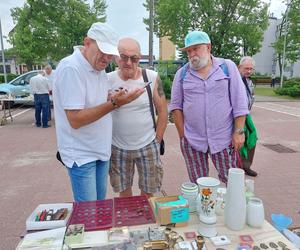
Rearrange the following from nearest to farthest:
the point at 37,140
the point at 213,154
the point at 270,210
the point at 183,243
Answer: the point at 183,243, the point at 213,154, the point at 270,210, the point at 37,140

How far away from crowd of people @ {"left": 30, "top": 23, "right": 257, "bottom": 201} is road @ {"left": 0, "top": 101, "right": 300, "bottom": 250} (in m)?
1.30

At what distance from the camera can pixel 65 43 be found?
56.0ft

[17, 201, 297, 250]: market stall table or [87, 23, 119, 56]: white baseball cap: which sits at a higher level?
[87, 23, 119, 56]: white baseball cap

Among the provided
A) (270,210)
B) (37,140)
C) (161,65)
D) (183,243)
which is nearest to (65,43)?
(161,65)

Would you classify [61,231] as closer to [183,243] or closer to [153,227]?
[153,227]

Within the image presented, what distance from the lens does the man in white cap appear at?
175 cm

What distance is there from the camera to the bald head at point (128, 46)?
216cm

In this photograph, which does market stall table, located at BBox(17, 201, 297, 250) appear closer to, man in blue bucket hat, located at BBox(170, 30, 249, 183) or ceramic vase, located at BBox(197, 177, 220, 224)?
ceramic vase, located at BBox(197, 177, 220, 224)

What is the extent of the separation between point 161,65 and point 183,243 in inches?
695

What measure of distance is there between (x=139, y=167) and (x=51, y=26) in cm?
1715

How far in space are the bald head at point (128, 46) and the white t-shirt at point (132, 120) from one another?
288 millimetres

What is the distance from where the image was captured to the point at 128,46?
216 centimetres

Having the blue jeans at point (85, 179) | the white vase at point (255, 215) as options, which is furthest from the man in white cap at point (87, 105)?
the white vase at point (255, 215)

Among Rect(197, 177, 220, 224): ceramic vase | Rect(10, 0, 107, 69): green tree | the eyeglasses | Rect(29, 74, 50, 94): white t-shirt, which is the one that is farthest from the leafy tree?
Rect(197, 177, 220, 224): ceramic vase
